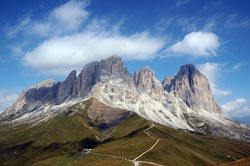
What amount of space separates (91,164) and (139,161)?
30.1m

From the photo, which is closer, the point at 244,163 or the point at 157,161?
the point at 244,163

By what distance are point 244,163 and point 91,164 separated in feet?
396

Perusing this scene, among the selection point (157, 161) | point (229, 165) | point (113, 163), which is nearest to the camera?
point (229, 165)

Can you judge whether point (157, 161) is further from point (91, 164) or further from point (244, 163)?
point (244, 163)

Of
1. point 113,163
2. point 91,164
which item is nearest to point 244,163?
point 113,163

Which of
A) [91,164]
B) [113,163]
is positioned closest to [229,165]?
[113,163]

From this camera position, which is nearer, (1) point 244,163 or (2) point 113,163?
(1) point 244,163

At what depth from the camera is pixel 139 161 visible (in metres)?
193

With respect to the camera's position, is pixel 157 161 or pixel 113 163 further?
pixel 157 161

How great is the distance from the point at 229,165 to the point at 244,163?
14.8ft

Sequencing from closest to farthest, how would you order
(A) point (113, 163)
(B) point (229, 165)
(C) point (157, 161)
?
(B) point (229, 165) → (A) point (113, 163) → (C) point (157, 161)

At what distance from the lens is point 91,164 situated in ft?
640

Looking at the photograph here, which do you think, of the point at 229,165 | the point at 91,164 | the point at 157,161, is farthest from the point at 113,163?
the point at 229,165

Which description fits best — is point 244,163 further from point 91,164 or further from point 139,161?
point 91,164
